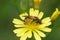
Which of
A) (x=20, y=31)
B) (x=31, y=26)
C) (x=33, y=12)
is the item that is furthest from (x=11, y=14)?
(x=20, y=31)

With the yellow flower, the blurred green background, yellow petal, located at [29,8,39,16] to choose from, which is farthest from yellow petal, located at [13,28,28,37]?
the blurred green background

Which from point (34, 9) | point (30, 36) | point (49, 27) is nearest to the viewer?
point (30, 36)

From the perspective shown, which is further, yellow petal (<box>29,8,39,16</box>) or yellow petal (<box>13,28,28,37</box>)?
yellow petal (<box>29,8,39,16</box>)

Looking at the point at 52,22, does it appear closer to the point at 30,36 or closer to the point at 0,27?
the point at 30,36

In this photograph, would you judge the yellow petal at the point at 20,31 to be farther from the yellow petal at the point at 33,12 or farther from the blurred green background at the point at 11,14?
the blurred green background at the point at 11,14

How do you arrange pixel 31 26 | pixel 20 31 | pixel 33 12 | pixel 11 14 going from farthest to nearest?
pixel 11 14 < pixel 33 12 < pixel 31 26 < pixel 20 31

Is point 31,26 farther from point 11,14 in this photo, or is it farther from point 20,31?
point 11,14

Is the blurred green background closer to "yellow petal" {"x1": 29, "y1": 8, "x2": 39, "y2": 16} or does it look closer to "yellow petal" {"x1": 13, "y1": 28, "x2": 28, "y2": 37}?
"yellow petal" {"x1": 29, "y1": 8, "x2": 39, "y2": 16}

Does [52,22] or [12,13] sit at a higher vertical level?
[12,13]

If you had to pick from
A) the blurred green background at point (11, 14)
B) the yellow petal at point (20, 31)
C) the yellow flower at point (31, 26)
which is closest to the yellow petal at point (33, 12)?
the yellow flower at point (31, 26)

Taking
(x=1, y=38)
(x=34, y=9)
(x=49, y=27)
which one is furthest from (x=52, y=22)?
(x=1, y=38)

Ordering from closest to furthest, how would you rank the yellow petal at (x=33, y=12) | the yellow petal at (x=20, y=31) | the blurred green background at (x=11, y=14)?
the yellow petal at (x=20, y=31) → the yellow petal at (x=33, y=12) → the blurred green background at (x=11, y=14)
